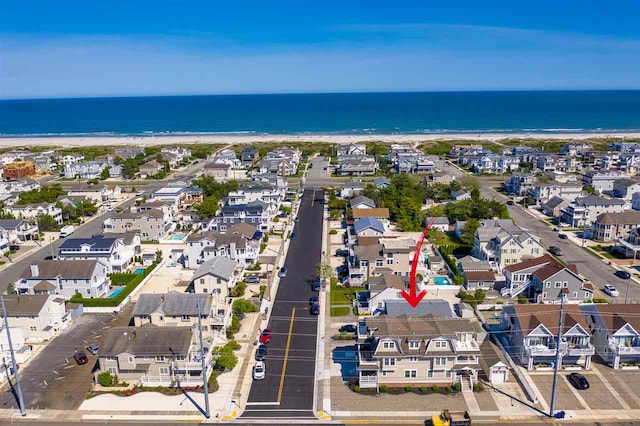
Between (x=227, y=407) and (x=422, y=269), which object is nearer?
(x=227, y=407)

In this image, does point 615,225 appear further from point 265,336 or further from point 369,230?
point 265,336

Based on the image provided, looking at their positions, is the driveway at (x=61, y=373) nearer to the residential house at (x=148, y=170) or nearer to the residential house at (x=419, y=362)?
the residential house at (x=419, y=362)

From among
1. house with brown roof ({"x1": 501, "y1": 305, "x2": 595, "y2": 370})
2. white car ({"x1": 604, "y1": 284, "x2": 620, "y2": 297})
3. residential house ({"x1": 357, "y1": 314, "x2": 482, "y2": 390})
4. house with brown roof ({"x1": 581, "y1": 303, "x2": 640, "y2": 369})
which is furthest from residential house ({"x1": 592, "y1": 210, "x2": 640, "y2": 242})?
residential house ({"x1": 357, "y1": 314, "x2": 482, "y2": 390})

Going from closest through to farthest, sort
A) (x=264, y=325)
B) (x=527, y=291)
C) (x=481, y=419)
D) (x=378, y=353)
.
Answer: (x=481, y=419)
(x=378, y=353)
(x=264, y=325)
(x=527, y=291)

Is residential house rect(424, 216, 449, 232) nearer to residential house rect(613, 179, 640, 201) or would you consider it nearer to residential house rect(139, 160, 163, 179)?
residential house rect(613, 179, 640, 201)

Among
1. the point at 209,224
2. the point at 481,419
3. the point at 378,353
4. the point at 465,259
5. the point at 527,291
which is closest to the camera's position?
the point at 481,419

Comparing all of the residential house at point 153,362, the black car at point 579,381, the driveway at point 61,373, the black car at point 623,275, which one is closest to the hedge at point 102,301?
the driveway at point 61,373

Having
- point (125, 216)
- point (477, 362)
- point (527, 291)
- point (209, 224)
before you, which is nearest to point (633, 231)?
point (527, 291)

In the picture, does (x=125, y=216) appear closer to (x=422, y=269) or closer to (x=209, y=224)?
(x=209, y=224)
